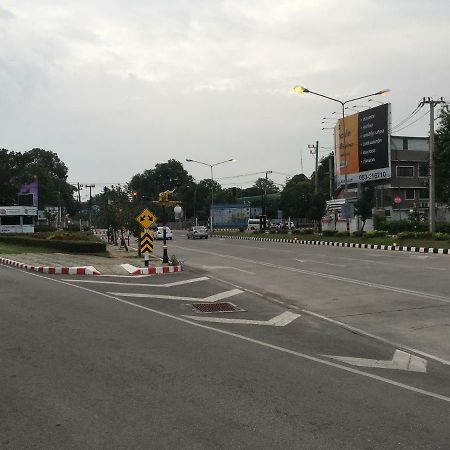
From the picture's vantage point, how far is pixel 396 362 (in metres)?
7.12

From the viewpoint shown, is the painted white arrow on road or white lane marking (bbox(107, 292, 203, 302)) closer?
the painted white arrow on road

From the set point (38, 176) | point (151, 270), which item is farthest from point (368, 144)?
point (38, 176)

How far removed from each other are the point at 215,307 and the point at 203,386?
604cm

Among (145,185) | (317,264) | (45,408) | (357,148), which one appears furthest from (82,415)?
(145,185)

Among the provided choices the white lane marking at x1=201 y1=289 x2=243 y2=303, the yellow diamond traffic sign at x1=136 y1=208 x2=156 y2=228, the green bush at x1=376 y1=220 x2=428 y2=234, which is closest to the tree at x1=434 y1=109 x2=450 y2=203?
the green bush at x1=376 y1=220 x2=428 y2=234

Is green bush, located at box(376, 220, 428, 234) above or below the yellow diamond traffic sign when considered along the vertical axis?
below

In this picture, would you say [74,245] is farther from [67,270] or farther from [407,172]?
[407,172]

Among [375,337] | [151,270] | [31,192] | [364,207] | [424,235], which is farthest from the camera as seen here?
[31,192]

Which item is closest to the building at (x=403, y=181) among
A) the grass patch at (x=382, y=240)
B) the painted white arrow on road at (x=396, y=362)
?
the grass patch at (x=382, y=240)

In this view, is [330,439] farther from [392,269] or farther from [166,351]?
[392,269]

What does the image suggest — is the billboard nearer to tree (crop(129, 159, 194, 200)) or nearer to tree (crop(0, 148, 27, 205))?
tree (crop(0, 148, 27, 205))

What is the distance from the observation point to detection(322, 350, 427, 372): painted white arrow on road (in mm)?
6840

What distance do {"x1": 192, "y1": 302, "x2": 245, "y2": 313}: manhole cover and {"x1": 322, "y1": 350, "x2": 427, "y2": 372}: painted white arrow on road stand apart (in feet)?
14.2

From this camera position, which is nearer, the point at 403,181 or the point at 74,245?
the point at 74,245
